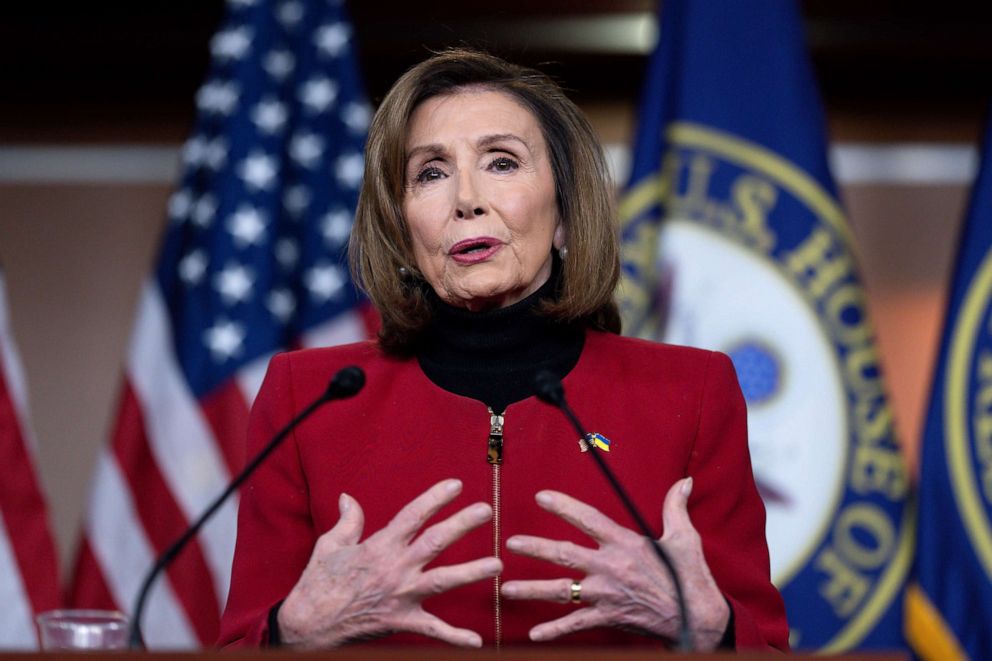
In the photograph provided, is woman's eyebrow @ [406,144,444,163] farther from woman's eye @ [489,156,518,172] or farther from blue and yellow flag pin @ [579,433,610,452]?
blue and yellow flag pin @ [579,433,610,452]

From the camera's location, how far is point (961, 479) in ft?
10.2

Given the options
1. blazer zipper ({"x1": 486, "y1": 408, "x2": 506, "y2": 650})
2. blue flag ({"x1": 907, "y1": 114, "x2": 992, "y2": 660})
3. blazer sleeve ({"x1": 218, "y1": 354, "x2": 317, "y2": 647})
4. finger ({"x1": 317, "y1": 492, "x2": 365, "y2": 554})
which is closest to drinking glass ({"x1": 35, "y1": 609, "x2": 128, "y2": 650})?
blazer sleeve ({"x1": 218, "y1": 354, "x2": 317, "y2": 647})

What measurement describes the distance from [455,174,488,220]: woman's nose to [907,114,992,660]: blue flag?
1.78 meters

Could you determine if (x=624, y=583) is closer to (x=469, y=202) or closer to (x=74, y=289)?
(x=469, y=202)

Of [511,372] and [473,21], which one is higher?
[473,21]

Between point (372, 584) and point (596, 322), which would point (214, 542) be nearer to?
point (596, 322)

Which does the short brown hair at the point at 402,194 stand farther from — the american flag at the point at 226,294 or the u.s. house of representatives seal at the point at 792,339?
the american flag at the point at 226,294

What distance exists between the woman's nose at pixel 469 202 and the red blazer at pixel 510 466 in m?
0.25

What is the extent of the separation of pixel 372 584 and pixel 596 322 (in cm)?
67

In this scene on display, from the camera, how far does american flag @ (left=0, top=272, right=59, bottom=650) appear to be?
3.09 m

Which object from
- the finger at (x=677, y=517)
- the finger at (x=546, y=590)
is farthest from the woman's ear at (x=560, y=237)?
the finger at (x=546, y=590)

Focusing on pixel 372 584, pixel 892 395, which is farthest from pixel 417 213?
pixel 892 395

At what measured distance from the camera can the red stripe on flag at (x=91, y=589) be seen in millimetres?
3129

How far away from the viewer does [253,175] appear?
3.30 metres
